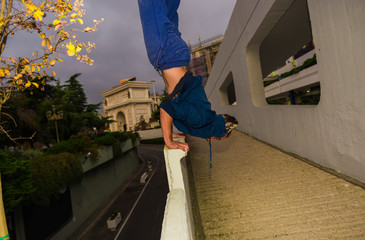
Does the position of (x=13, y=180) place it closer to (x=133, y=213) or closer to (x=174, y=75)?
(x=174, y=75)

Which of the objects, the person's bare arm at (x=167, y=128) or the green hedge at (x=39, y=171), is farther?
the green hedge at (x=39, y=171)

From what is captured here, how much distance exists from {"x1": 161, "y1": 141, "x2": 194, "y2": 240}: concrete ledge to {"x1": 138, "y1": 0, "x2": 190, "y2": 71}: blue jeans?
885 mm

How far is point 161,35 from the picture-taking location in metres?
1.66

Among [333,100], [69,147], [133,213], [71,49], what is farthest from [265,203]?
[133,213]

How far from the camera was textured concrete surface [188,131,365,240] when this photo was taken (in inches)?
75.9

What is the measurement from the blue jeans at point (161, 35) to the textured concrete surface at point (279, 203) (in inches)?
71.1

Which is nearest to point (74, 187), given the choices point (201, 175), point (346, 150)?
point (201, 175)

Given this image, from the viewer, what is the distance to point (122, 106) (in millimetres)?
47969

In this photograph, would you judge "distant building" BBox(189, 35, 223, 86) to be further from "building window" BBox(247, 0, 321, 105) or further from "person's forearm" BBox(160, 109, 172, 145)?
"person's forearm" BBox(160, 109, 172, 145)

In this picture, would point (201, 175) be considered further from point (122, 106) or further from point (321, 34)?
point (122, 106)

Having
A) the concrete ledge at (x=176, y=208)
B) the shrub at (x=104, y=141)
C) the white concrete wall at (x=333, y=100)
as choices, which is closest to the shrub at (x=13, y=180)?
the concrete ledge at (x=176, y=208)

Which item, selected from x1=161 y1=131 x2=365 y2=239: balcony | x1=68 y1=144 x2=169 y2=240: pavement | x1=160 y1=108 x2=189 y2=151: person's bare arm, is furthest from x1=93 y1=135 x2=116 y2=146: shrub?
x1=160 y1=108 x2=189 y2=151: person's bare arm

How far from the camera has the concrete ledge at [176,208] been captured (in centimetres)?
116

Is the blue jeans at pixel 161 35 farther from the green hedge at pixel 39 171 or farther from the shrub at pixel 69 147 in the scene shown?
the shrub at pixel 69 147
